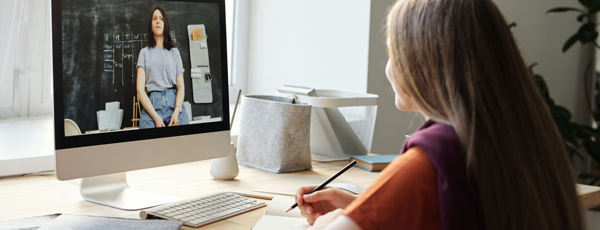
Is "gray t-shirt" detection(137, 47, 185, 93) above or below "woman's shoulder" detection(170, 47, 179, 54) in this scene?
below

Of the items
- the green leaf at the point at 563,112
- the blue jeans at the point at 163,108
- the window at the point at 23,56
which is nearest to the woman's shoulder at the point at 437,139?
the blue jeans at the point at 163,108

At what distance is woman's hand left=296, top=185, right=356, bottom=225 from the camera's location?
3.10 feet

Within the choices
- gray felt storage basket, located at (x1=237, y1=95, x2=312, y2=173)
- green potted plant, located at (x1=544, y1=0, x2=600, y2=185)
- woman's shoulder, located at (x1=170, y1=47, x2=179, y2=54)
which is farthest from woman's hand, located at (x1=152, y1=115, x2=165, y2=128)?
green potted plant, located at (x1=544, y1=0, x2=600, y2=185)

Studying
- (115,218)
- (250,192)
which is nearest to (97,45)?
(115,218)

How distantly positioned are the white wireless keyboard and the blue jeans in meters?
0.17

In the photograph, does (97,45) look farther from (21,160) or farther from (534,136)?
(534,136)

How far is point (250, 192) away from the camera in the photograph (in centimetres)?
118

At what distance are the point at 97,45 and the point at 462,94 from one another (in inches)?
28.3

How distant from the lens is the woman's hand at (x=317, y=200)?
95cm

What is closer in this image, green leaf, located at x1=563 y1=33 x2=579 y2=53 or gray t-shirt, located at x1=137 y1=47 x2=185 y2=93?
gray t-shirt, located at x1=137 y1=47 x2=185 y2=93

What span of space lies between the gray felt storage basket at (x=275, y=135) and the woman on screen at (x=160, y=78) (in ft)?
1.16

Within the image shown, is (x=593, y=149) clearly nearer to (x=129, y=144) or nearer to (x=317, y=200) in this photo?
(x=317, y=200)

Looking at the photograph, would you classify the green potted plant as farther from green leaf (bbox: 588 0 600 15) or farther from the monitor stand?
the monitor stand

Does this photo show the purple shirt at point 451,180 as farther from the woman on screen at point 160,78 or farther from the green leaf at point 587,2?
the green leaf at point 587,2
